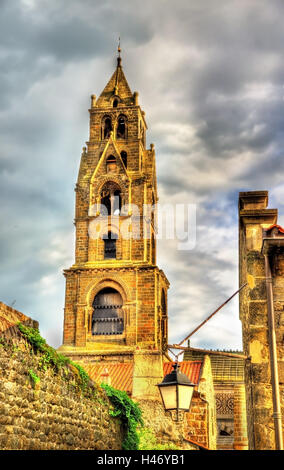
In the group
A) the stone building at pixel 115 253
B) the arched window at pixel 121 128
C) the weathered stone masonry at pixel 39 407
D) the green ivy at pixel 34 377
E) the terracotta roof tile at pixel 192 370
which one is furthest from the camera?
the arched window at pixel 121 128

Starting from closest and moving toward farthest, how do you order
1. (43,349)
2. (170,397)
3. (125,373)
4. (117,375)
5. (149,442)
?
(43,349)
(170,397)
(149,442)
(117,375)
(125,373)

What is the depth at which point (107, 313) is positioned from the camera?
36312mm

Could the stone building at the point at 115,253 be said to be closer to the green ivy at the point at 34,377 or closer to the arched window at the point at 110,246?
the arched window at the point at 110,246

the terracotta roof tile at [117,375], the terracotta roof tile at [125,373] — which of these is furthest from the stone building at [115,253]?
the terracotta roof tile at [125,373]

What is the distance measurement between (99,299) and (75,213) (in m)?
5.76

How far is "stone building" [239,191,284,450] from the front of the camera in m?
11.1

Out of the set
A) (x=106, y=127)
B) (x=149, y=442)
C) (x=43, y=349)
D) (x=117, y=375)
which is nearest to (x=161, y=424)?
(x=149, y=442)

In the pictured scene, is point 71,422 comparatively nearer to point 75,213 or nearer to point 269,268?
point 269,268

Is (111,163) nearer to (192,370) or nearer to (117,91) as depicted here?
(117,91)

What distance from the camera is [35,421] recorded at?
8898mm

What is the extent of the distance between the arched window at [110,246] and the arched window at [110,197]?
1.73 meters

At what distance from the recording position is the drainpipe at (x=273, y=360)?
10.9 meters

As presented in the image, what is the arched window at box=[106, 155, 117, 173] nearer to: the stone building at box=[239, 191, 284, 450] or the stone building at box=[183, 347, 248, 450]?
the stone building at box=[183, 347, 248, 450]

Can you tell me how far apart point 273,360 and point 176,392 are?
2463mm
